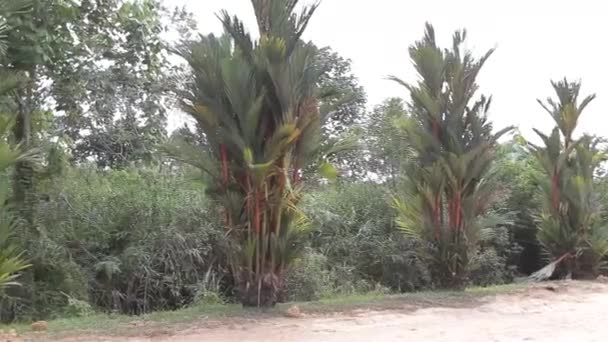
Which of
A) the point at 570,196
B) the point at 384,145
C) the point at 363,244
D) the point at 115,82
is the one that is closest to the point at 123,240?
the point at 115,82

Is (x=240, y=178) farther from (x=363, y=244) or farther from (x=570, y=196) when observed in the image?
(x=570, y=196)

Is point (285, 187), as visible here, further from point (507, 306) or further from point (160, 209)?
point (507, 306)

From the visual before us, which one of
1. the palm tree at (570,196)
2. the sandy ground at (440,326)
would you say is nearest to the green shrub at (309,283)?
the sandy ground at (440,326)

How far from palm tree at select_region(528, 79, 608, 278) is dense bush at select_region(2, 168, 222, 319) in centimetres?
660

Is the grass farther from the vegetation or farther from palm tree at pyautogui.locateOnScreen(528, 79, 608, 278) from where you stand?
palm tree at pyautogui.locateOnScreen(528, 79, 608, 278)

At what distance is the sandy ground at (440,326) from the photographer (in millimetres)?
6402

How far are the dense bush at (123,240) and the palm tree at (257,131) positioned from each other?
1.18 metres

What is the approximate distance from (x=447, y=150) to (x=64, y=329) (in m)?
6.13

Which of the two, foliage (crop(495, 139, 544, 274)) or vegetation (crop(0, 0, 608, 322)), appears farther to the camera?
foliage (crop(495, 139, 544, 274))

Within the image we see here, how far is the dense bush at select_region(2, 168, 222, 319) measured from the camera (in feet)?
28.7

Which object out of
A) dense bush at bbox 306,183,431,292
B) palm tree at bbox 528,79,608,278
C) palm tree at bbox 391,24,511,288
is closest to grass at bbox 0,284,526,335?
palm tree at bbox 391,24,511,288

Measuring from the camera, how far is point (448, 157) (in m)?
9.88

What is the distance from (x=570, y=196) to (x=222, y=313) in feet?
25.5

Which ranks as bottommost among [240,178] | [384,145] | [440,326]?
[440,326]
